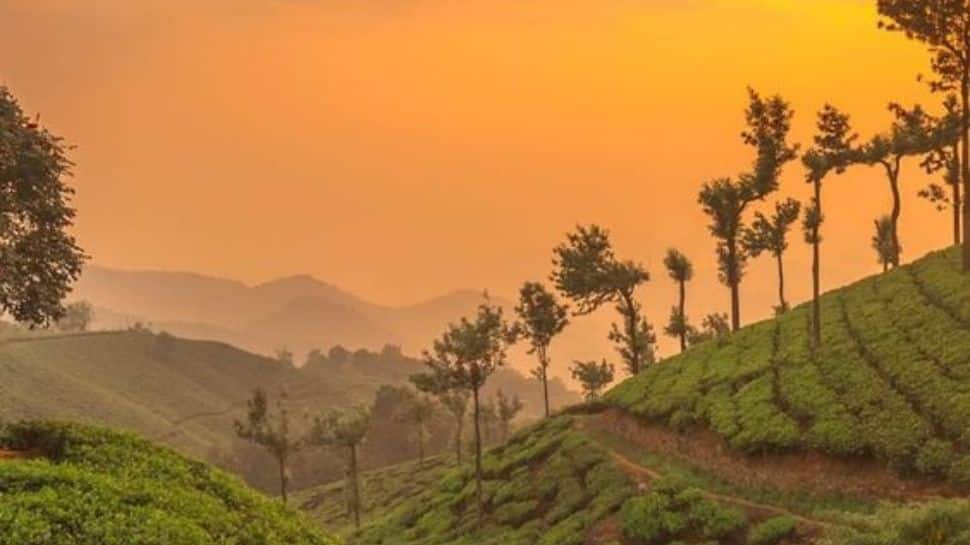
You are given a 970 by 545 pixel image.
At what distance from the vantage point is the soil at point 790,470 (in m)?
37.5

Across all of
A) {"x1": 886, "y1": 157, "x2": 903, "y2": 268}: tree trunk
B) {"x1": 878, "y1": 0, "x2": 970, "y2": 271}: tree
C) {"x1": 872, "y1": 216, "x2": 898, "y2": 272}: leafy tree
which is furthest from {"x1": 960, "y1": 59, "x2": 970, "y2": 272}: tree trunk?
{"x1": 872, "y1": 216, "x2": 898, "y2": 272}: leafy tree

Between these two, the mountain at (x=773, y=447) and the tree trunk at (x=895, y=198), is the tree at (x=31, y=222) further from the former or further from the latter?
the tree trunk at (x=895, y=198)

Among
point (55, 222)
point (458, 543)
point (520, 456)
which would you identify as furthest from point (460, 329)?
point (55, 222)

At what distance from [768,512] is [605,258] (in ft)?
173

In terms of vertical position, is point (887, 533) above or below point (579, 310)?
below

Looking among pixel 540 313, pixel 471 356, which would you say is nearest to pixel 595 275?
pixel 540 313

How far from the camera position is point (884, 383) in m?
44.5

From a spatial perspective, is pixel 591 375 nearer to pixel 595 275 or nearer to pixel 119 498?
pixel 595 275

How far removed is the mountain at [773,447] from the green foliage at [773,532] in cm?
10

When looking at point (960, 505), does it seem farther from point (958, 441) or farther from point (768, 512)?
Answer: point (768, 512)

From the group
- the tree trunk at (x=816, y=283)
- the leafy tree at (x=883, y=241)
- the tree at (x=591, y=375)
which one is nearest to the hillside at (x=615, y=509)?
the tree trunk at (x=816, y=283)

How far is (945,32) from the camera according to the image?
54.2m

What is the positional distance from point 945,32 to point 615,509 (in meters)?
36.7

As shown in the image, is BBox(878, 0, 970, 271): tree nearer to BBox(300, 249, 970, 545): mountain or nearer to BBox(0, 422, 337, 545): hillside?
BBox(300, 249, 970, 545): mountain
